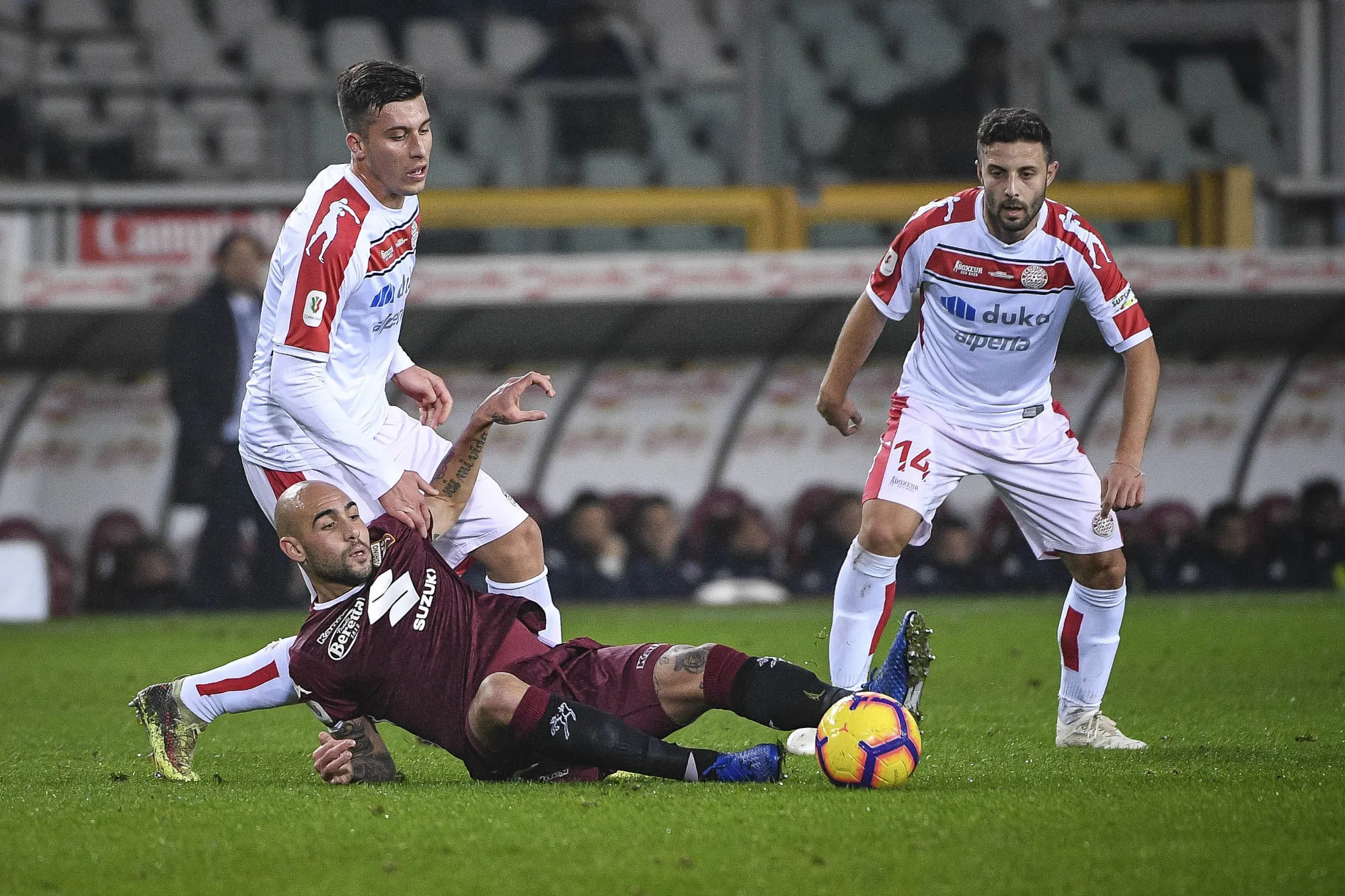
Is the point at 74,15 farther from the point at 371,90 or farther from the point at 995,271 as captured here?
the point at 995,271

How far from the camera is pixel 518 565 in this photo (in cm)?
518

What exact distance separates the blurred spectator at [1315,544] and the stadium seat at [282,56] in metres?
8.79

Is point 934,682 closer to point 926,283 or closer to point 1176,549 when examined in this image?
point 926,283

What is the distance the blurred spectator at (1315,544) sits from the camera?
12.1m

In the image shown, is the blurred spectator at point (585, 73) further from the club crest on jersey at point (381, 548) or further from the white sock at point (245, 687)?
the club crest on jersey at point (381, 548)

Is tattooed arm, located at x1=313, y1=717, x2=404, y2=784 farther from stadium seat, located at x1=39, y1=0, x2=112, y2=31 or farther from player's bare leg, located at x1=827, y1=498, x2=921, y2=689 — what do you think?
stadium seat, located at x1=39, y1=0, x2=112, y2=31

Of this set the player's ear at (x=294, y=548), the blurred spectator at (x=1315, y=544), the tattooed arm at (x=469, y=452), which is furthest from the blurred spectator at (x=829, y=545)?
the player's ear at (x=294, y=548)

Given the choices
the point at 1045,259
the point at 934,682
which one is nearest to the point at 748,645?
the point at 934,682

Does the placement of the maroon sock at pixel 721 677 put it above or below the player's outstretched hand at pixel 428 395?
below

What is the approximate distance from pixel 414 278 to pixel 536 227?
40.7 inches

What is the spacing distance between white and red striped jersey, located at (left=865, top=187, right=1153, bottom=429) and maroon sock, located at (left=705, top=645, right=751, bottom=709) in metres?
1.45

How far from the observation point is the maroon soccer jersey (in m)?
4.35

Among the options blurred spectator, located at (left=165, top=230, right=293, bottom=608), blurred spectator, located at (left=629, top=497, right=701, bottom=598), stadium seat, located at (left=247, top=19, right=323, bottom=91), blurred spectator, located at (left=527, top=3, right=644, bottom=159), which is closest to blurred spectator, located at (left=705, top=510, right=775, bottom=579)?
blurred spectator, located at (left=629, top=497, right=701, bottom=598)

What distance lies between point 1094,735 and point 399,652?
2138 millimetres
